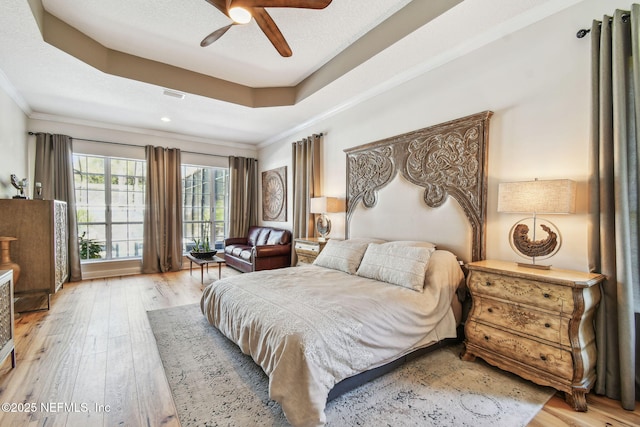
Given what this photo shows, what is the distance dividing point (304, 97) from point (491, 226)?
9.56 feet

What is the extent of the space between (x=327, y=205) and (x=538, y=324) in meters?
2.80

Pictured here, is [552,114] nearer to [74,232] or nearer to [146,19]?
[146,19]

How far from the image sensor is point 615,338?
189 centimetres

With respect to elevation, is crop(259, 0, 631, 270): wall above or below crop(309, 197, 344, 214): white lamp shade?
above

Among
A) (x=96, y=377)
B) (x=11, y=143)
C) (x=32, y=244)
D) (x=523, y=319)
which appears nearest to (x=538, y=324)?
(x=523, y=319)

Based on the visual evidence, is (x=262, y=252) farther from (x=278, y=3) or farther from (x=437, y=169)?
(x=278, y=3)

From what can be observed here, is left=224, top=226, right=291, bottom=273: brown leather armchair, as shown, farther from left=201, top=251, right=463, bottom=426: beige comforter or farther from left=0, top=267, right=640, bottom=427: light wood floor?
left=201, top=251, right=463, bottom=426: beige comforter

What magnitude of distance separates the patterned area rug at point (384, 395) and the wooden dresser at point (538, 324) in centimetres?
17

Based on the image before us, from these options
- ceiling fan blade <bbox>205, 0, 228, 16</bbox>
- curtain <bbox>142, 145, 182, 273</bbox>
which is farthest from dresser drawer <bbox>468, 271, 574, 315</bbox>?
curtain <bbox>142, 145, 182, 273</bbox>

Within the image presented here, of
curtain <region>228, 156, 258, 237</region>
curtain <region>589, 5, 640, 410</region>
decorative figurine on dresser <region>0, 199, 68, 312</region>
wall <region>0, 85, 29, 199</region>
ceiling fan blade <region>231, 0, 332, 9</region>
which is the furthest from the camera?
curtain <region>228, 156, 258, 237</region>

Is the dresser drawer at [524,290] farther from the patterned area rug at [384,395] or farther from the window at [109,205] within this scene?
the window at [109,205]

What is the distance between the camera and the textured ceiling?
2.53 metres

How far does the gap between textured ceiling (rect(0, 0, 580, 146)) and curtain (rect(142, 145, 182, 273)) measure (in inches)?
48.0

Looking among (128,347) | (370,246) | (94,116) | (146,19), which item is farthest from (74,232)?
(370,246)
